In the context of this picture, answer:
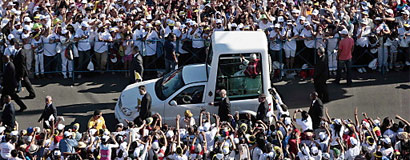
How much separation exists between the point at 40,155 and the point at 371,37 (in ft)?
32.5

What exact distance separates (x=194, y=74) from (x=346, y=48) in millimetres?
4625

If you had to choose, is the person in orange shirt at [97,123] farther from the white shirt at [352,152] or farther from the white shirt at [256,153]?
the white shirt at [352,152]

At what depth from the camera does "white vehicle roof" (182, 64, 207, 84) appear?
1630 cm

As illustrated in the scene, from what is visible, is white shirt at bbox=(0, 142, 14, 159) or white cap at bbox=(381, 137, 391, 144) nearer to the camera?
white cap at bbox=(381, 137, 391, 144)

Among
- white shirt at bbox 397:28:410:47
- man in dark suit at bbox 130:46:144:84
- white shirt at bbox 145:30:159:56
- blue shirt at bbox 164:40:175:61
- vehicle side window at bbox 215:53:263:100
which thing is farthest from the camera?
white shirt at bbox 145:30:159:56

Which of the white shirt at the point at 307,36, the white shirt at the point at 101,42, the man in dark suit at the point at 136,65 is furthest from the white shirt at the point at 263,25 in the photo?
the white shirt at the point at 101,42

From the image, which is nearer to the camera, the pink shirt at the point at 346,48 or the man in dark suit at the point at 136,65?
the man in dark suit at the point at 136,65

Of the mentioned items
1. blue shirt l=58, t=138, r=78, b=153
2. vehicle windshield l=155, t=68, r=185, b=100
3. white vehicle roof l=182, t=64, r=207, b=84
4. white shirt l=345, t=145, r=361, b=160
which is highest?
white vehicle roof l=182, t=64, r=207, b=84

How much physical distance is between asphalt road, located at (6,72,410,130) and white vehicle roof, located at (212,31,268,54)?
8.63 feet

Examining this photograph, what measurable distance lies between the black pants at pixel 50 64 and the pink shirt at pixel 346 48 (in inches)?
294

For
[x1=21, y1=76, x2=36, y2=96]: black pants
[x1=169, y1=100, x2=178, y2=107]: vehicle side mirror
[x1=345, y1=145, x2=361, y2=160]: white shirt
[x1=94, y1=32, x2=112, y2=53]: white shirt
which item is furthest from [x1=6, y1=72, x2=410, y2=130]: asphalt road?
[x1=345, y1=145, x2=361, y2=160]: white shirt

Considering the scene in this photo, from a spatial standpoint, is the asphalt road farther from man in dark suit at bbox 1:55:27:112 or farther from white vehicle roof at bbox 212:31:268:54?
white vehicle roof at bbox 212:31:268:54

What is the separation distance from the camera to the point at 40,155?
13.7 meters

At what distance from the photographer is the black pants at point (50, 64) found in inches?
783
